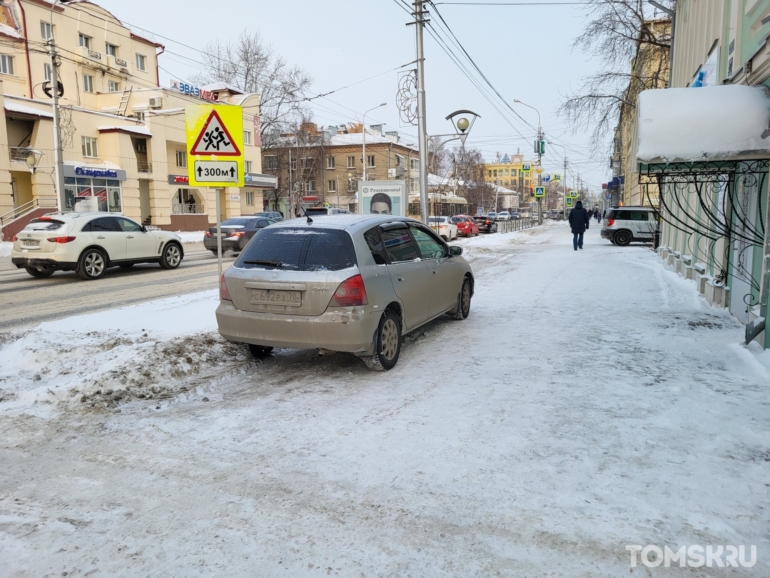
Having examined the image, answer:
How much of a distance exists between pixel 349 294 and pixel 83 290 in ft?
29.5

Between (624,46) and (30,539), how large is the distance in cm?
2797

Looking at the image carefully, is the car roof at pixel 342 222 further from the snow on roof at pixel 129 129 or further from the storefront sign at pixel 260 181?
the storefront sign at pixel 260 181

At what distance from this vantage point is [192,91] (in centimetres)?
4509

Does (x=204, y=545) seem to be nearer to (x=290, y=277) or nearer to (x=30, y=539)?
(x=30, y=539)

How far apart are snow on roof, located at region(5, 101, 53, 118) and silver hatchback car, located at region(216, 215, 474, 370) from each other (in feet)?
99.9

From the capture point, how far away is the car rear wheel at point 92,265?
1364 centimetres

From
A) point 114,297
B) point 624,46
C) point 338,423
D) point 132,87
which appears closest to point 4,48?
point 132,87

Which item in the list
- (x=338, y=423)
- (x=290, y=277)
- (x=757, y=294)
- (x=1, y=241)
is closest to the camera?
(x=338, y=423)

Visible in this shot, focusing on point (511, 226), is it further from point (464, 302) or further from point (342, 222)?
point (342, 222)

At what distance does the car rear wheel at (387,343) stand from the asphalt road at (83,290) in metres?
5.81

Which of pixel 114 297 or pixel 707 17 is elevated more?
pixel 707 17

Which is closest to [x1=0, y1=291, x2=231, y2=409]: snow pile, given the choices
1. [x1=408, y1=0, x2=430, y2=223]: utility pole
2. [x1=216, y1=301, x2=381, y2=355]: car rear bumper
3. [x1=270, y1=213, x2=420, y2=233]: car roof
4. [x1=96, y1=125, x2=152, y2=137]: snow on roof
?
[x1=216, y1=301, x2=381, y2=355]: car rear bumper

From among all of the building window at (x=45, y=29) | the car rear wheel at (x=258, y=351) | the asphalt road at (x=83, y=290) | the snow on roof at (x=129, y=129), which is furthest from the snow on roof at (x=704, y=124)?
the building window at (x=45, y=29)

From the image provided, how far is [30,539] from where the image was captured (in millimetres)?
2975
